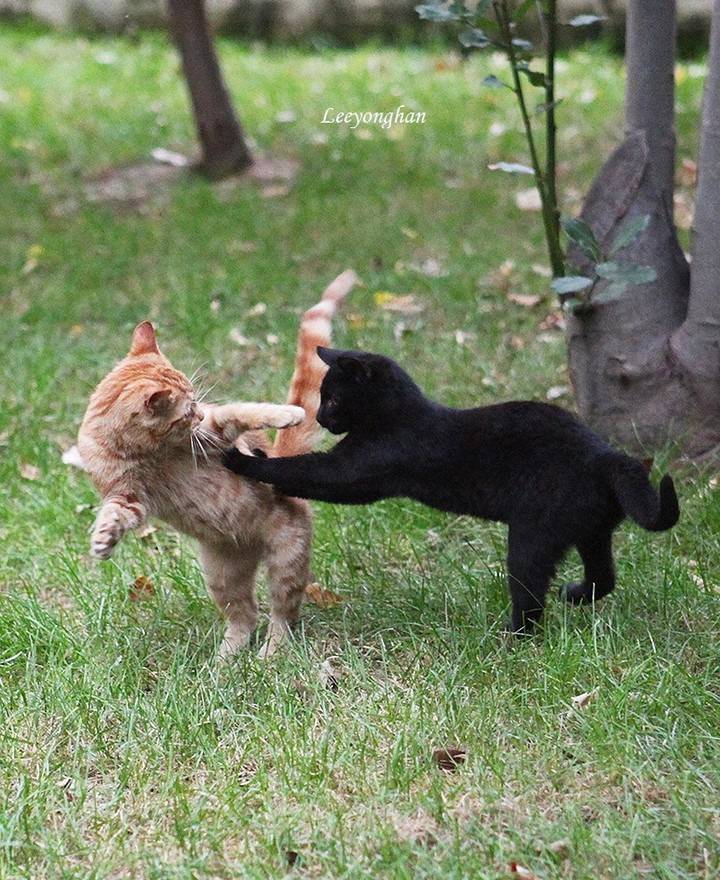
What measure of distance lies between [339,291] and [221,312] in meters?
2.26

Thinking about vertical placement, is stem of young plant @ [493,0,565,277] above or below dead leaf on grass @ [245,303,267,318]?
above

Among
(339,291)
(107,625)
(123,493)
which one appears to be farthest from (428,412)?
(107,625)

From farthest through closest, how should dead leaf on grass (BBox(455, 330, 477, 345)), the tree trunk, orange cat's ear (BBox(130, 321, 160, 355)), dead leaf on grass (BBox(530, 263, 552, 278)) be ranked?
the tree trunk → dead leaf on grass (BBox(530, 263, 552, 278)) → dead leaf on grass (BBox(455, 330, 477, 345)) → orange cat's ear (BBox(130, 321, 160, 355))

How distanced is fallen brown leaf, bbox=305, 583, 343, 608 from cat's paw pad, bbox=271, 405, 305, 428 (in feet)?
1.97

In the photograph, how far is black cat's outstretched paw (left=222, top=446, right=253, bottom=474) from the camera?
3499 millimetres

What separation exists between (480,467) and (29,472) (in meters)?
2.16

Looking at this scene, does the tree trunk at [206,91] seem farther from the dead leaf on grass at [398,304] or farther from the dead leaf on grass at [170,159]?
the dead leaf on grass at [398,304]

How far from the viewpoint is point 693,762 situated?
2846 millimetres

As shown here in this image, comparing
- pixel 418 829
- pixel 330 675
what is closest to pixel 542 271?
pixel 330 675

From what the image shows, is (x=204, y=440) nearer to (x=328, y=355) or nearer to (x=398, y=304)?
(x=328, y=355)

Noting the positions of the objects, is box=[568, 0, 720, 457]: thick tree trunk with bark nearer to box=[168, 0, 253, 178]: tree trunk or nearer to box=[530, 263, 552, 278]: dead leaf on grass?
box=[530, 263, 552, 278]: dead leaf on grass

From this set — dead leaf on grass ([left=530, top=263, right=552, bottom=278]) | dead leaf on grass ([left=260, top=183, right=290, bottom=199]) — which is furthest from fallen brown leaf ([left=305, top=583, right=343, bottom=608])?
dead leaf on grass ([left=260, top=183, right=290, bottom=199])

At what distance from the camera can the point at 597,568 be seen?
138 inches

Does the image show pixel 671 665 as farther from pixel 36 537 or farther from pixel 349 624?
pixel 36 537
